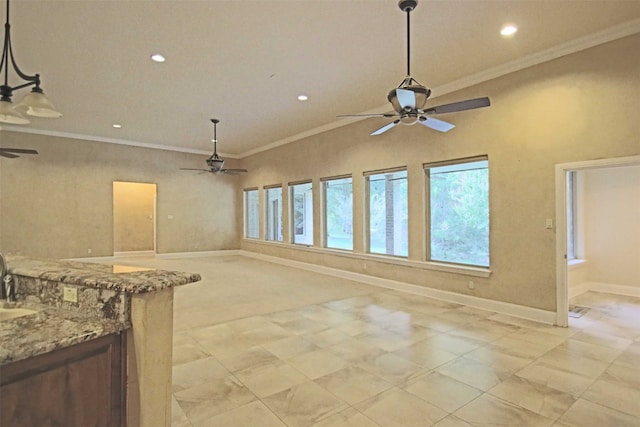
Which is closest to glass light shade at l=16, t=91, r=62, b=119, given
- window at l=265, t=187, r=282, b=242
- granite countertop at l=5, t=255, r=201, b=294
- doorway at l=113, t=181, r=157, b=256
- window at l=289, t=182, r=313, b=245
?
granite countertop at l=5, t=255, r=201, b=294

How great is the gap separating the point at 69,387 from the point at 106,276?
0.47 metres

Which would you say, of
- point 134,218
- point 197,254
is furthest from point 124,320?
point 134,218

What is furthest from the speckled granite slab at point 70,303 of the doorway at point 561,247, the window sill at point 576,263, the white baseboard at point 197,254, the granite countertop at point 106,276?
the white baseboard at point 197,254

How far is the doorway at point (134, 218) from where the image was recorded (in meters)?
11.6

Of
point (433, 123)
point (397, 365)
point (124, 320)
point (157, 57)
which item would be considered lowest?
point (397, 365)

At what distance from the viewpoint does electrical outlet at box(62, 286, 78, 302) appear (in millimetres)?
1579

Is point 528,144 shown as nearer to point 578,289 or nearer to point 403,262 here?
point 403,262

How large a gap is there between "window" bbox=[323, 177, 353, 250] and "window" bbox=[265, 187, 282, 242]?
2207 millimetres

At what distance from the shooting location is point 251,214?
11328 millimetres

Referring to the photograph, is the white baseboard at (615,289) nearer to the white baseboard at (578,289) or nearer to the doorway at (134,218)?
the white baseboard at (578,289)

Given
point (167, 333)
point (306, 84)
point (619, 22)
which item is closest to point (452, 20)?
point (619, 22)

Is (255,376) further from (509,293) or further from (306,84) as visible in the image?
(306,84)

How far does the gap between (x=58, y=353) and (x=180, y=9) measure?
335 centimetres

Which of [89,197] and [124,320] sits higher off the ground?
[89,197]
